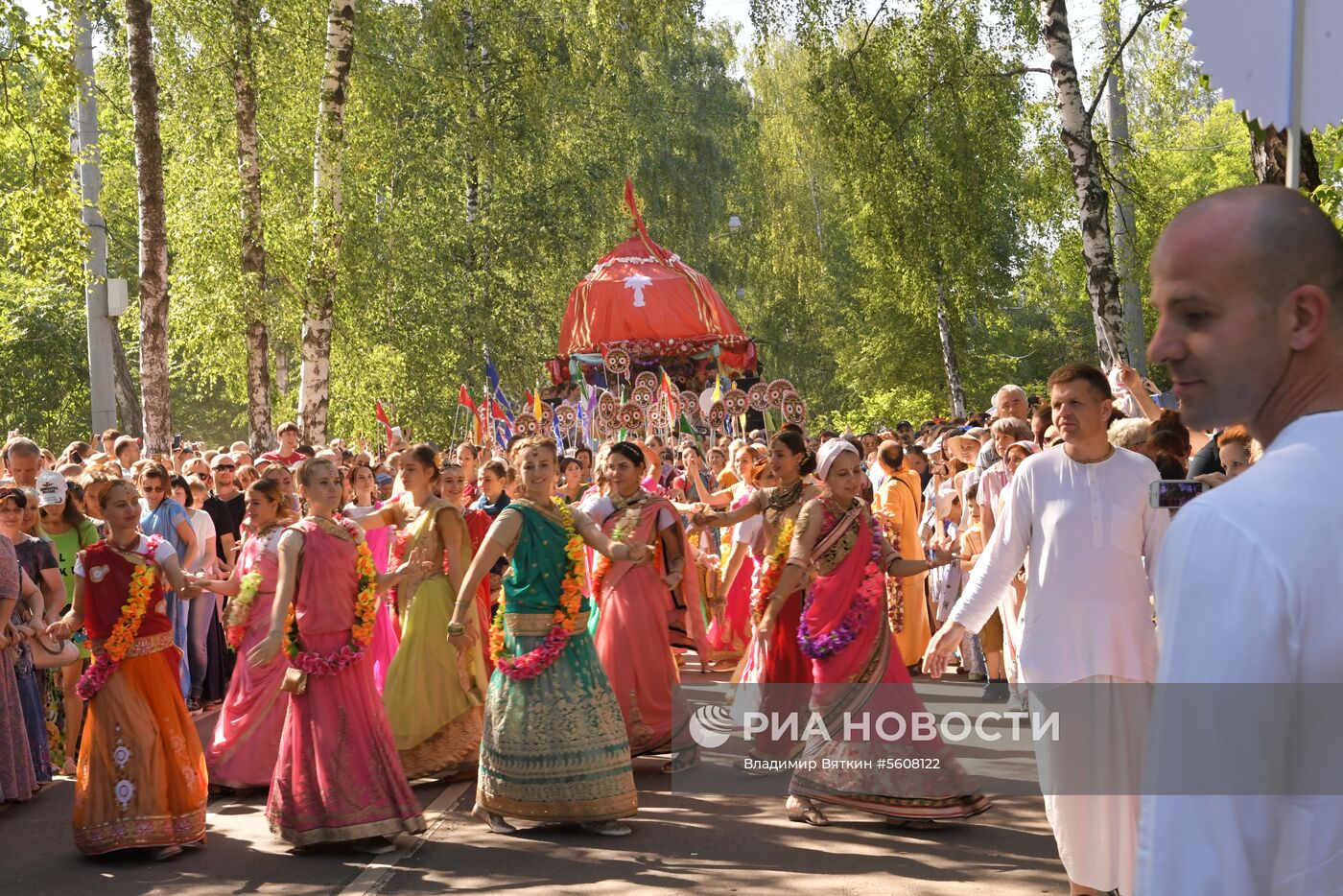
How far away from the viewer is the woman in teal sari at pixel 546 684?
818 cm

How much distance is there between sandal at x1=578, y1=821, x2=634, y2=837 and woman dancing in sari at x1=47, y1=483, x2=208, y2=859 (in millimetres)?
2024

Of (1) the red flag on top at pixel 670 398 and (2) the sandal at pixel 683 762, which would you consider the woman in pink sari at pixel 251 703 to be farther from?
(1) the red flag on top at pixel 670 398

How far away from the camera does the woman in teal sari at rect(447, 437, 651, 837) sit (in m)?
8.18

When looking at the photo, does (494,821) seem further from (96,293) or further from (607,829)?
(96,293)

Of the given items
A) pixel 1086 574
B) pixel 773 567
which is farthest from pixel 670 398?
pixel 1086 574

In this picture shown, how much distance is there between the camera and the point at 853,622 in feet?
27.2

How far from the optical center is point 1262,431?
1.94 m

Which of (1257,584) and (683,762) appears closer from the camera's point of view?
(1257,584)

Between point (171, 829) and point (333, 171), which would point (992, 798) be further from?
point (333, 171)

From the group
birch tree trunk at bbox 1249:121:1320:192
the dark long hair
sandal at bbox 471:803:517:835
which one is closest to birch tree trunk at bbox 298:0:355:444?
the dark long hair

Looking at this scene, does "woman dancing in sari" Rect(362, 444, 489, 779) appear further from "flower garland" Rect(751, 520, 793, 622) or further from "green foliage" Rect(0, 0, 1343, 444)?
"green foliage" Rect(0, 0, 1343, 444)

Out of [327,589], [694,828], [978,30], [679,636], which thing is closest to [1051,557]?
[694,828]

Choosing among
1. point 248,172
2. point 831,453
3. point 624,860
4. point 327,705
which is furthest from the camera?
point 248,172

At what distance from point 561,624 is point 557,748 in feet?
2.14
